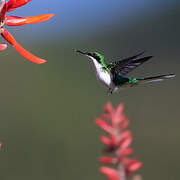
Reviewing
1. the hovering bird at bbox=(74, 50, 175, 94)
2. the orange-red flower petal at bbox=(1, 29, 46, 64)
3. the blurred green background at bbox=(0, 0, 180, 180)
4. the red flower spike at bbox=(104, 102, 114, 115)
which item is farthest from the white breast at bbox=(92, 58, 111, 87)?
the blurred green background at bbox=(0, 0, 180, 180)

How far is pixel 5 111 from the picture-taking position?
6.05m

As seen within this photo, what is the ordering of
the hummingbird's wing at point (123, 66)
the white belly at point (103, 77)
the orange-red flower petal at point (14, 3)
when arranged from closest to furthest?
the orange-red flower petal at point (14, 3), the white belly at point (103, 77), the hummingbird's wing at point (123, 66)

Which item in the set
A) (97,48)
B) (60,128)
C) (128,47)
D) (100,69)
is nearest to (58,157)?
(60,128)

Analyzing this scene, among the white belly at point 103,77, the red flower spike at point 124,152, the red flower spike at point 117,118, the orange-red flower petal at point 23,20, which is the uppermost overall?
the orange-red flower petal at point 23,20

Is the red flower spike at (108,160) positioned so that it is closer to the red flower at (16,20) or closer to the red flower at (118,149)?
the red flower at (118,149)

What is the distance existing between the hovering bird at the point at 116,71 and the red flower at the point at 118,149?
770mm

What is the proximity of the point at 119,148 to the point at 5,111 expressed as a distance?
5926 mm

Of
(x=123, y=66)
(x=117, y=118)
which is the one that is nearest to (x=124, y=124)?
(x=117, y=118)

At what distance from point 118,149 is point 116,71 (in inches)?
38.1

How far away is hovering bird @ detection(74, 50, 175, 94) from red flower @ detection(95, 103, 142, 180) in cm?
77

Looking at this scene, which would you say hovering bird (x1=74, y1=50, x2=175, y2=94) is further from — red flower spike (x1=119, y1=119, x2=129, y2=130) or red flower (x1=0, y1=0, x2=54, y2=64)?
red flower spike (x1=119, y1=119, x2=129, y2=130)

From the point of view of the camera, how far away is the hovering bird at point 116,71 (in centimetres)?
109

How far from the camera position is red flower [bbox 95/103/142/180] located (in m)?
0.27

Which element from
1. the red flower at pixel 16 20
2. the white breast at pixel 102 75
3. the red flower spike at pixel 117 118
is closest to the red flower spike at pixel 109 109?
the red flower spike at pixel 117 118
